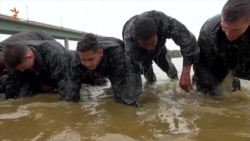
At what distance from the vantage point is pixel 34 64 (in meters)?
4.52

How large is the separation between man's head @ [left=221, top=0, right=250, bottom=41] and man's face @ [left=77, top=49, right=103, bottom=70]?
1.45m

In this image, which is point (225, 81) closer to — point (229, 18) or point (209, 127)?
point (229, 18)

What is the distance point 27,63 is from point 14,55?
297mm

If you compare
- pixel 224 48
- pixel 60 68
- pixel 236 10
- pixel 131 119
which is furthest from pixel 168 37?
pixel 131 119

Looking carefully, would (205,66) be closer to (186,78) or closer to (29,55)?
(186,78)

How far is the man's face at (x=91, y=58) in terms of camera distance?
3.77 m

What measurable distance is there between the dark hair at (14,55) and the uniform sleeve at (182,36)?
185 centimetres

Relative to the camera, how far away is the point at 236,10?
10.9 feet

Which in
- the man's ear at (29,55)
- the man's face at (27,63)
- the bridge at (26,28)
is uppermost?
the man's ear at (29,55)

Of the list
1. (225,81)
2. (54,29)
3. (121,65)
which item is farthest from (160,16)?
(54,29)

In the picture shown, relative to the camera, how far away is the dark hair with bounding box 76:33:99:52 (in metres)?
3.73

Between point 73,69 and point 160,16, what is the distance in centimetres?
Result: 139

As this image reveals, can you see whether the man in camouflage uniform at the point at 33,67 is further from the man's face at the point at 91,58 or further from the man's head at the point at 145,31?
the man's head at the point at 145,31

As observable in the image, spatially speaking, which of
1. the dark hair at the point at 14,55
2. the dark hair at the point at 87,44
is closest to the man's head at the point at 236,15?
the dark hair at the point at 87,44
